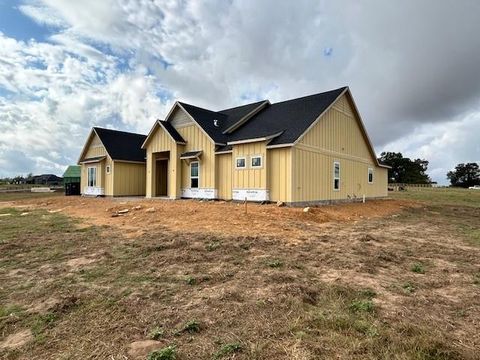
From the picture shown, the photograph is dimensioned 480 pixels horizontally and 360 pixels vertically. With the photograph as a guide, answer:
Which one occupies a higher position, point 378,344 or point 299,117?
point 299,117

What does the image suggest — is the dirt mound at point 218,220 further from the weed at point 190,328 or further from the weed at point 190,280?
the weed at point 190,328

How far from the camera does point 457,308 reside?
156 inches

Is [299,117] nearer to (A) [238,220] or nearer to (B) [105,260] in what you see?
(A) [238,220]

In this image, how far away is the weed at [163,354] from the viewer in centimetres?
285

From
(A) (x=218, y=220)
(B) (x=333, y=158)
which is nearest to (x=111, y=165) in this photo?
(A) (x=218, y=220)

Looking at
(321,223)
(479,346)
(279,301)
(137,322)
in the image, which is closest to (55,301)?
(137,322)

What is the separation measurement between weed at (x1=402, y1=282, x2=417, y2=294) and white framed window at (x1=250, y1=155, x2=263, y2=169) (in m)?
11.1

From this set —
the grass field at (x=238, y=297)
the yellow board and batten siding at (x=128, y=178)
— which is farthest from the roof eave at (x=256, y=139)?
the yellow board and batten siding at (x=128, y=178)

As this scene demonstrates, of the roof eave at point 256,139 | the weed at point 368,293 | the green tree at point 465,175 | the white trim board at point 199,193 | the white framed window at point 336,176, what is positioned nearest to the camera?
the weed at point 368,293

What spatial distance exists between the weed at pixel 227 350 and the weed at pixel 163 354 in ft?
1.27

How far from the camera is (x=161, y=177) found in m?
23.5

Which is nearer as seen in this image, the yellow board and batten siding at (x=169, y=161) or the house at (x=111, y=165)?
the yellow board and batten siding at (x=169, y=161)

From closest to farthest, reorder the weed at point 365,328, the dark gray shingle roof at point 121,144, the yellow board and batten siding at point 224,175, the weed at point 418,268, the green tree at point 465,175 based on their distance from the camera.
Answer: the weed at point 365,328 < the weed at point 418,268 < the yellow board and batten siding at point 224,175 < the dark gray shingle roof at point 121,144 < the green tree at point 465,175

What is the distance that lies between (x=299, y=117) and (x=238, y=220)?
8.47 meters
